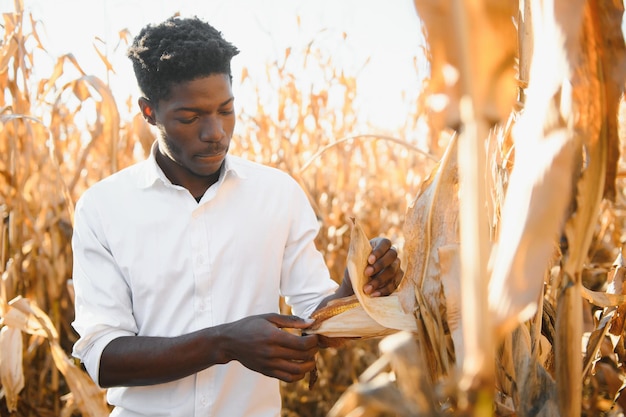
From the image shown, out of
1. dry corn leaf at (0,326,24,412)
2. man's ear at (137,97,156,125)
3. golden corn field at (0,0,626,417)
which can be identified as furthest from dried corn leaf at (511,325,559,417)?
dry corn leaf at (0,326,24,412)

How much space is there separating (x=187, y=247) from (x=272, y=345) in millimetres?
455

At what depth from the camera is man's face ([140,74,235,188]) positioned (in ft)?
4.32

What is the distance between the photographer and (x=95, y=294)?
4.21ft

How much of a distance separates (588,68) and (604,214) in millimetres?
2268

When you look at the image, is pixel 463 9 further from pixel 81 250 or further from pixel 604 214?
pixel 604 214

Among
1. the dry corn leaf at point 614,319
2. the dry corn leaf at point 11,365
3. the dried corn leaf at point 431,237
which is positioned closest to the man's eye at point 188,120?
the dried corn leaf at point 431,237

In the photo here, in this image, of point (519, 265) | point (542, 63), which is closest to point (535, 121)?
point (542, 63)

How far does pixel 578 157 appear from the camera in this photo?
0.62 m

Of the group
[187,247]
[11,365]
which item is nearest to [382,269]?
[187,247]

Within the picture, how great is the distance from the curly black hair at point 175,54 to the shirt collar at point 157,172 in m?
0.16

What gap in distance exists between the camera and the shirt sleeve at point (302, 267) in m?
1.42

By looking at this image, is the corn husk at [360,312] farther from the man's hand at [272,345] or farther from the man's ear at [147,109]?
the man's ear at [147,109]

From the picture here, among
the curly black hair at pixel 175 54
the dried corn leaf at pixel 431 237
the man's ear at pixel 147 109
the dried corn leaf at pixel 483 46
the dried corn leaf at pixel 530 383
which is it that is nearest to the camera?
the dried corn leaf at pixel 483 46

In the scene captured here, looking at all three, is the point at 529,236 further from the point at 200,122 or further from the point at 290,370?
the point at 200,122
